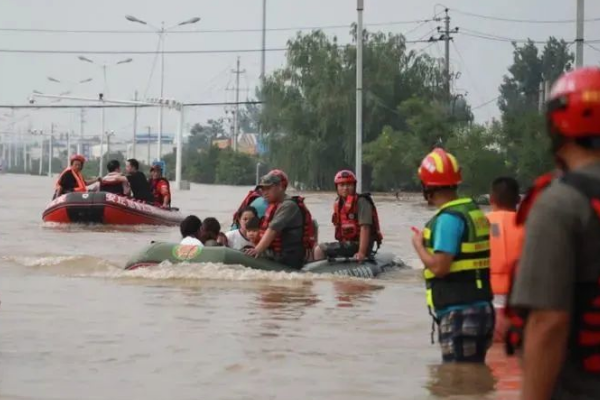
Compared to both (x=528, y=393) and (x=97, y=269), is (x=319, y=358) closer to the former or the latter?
(x=528, y=393)

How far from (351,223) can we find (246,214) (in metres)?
1.28

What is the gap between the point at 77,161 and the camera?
27156mm

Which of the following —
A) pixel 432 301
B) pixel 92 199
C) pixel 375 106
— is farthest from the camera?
pixel 375 106

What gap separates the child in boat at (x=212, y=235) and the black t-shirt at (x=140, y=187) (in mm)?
12155

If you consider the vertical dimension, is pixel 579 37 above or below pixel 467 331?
above

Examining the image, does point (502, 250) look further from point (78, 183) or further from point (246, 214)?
point (78, 183)

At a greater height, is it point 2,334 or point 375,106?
point 375,106

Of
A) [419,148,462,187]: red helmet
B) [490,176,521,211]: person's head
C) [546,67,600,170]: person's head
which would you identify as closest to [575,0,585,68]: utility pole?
[490,176,521,211]: person's head

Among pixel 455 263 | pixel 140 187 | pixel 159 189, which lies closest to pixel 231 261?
pixel 455 263

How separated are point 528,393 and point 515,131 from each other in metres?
48.1

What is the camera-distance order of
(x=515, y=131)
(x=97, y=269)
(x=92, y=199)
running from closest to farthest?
(x=97, y=269) → (x=92, y=199) → (x=515, y=131)

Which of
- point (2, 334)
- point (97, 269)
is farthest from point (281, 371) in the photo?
point (97, 269)

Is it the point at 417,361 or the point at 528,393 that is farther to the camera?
the point at 417,361

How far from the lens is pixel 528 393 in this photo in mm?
3375
